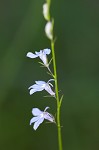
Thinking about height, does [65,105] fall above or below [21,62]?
below

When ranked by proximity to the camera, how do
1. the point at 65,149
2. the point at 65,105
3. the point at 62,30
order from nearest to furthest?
the point at 65,149, the point at 65,105, the point at 62,30

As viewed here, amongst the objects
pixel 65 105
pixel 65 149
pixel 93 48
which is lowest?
pixel 65 149

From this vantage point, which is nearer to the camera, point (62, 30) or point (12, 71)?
point (12, 71)

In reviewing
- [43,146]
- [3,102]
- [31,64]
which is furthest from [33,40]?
[43,146]

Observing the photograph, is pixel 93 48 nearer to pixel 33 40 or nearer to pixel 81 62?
pixel 81 62

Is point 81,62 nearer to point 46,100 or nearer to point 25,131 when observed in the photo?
point 46,100

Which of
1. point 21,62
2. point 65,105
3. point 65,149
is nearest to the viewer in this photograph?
point 65,149
